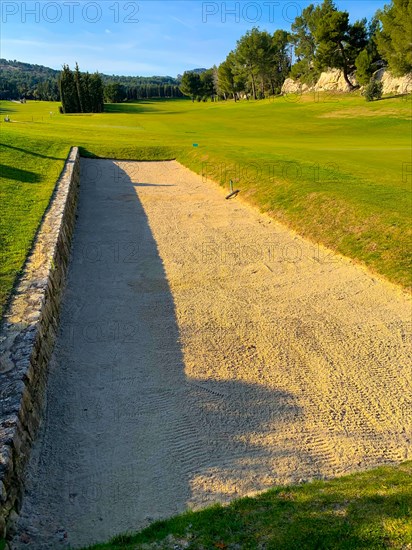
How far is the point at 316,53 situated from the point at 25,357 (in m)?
79.2

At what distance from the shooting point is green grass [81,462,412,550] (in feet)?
12.3

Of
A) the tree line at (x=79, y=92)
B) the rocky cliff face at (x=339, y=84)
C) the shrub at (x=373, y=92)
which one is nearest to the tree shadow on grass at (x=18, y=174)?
the shrub at (x=373, y=92)

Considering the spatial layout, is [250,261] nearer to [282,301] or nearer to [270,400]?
[282,301]

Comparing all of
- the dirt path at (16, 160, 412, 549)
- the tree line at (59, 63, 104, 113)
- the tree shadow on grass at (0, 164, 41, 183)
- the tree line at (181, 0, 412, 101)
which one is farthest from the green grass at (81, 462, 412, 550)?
the tree line at (59, 63, 104, 113)

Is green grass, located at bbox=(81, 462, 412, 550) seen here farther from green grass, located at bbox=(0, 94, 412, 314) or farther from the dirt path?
green grass, located at bbox=(0, 94, 412, 314)

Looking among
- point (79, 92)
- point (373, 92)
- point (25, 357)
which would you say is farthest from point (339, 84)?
point (25, 357)

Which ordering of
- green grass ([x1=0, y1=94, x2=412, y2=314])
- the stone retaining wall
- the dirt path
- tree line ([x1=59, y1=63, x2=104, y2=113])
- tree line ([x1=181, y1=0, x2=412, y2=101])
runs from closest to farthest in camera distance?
1. the stone retaining wall
2. the dirt path
3. green grass ([x1=0, y1=94, x2=412, y2=314])
4. tree line ([x1=181, y1=0, x2=412, y2=101])
5. tree line ([x1=59, y1=63, x2=104, y2=113])

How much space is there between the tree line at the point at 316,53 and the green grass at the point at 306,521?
2437 inches

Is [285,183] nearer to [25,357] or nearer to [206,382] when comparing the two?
[206,382]

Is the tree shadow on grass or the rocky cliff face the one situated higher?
the rocky cliff face

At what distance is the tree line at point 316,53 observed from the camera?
56.4 m

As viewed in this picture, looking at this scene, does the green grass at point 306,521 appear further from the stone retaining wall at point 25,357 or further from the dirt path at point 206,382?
the stone retaining wall at point 25,357

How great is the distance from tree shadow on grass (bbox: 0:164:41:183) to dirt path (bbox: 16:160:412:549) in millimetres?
6118

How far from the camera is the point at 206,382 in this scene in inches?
285
